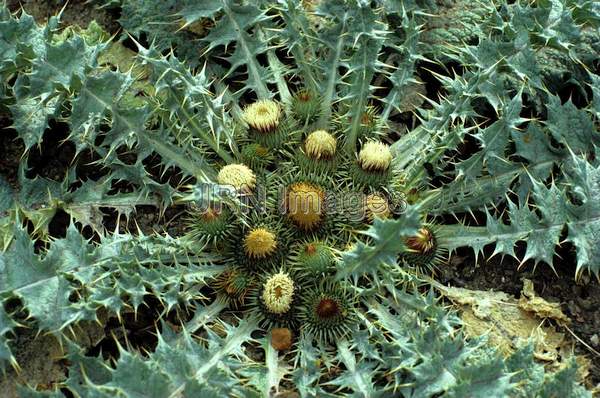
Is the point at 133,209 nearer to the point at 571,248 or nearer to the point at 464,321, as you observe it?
the point at 464,321

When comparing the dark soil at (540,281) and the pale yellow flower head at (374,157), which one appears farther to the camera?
the dark soil at (540,281)

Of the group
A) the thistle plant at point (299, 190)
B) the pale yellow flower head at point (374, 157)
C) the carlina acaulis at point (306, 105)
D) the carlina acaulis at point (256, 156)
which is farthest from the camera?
the carlina acaulis at point (306, 105)

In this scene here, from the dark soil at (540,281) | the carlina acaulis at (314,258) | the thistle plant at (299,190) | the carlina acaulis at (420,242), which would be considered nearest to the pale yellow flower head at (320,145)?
the thistle plant at (299,190)

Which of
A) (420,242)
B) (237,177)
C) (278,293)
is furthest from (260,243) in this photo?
(420,242)

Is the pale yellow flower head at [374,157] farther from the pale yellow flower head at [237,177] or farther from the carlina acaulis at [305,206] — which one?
the pale yellow flower head at [237,177]

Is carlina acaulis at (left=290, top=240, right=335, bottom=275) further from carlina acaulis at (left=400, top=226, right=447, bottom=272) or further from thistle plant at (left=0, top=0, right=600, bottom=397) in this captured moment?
carlina acaulis at (left=400, top=226, right=447, bottom=272)

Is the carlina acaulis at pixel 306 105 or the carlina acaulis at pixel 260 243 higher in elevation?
the carlina acaulis at pixel 306 105
